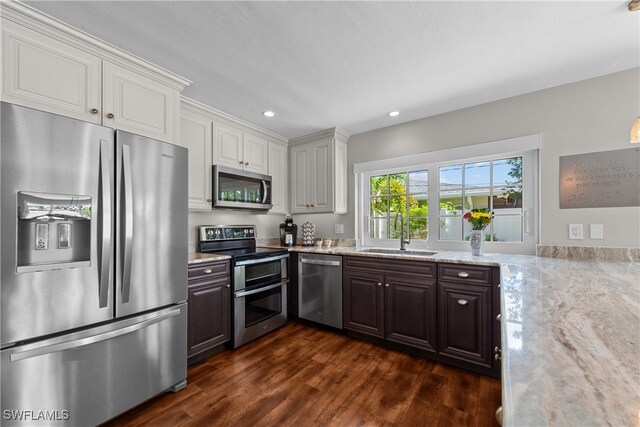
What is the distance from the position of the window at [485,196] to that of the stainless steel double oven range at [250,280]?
73.2 inches

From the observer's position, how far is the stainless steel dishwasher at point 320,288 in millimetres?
2764

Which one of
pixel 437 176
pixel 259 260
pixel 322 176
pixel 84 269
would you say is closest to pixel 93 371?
pixel 84 269

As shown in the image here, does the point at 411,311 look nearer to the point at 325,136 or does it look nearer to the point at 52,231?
the point at 325,136

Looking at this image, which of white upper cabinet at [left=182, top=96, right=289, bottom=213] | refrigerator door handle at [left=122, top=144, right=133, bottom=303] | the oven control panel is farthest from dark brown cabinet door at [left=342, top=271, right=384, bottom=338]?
refrigerator door handle at [left=122, top=144, right=133, bottom=303]

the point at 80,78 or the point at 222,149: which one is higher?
the point at 80,78

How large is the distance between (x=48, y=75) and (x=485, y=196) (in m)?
3.45

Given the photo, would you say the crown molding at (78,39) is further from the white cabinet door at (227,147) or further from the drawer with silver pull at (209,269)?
the drawer with silver pull at (209,269)

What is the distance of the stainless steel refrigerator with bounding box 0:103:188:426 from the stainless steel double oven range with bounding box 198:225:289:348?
0.65m

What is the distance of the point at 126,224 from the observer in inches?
60.6

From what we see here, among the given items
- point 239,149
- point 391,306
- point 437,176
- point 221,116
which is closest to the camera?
point 391,306

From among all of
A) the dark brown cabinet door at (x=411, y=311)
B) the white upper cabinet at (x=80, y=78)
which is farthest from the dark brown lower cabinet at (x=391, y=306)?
the white upper cabinet at (x=80, y=78)

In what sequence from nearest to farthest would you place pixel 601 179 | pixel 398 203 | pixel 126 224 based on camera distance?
pixel 126 224
pixel 601 179
pixel 398 203

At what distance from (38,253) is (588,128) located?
3720mm

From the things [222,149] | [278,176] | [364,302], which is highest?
[222,149]
